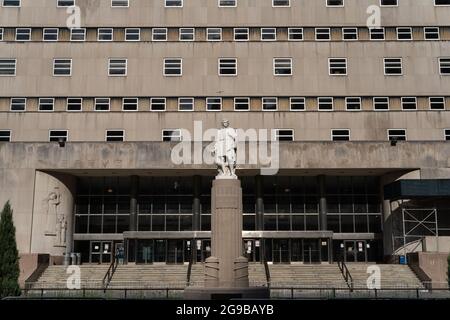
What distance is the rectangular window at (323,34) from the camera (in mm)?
49756

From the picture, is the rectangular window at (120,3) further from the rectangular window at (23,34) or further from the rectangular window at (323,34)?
the rectangular window at (323,34)

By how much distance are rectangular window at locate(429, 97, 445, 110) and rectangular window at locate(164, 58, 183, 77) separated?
2112cm

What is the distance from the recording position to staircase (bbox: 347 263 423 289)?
37625mm

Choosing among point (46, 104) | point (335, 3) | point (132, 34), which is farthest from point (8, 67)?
point (335, 3)

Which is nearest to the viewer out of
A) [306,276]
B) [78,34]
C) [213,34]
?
[306,276]

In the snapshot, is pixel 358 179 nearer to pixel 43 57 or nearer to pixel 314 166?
pixel 314 166

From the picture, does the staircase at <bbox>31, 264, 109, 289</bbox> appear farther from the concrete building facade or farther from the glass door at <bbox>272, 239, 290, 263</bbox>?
the glass door at <bbox>272, 239, 290, 263</bbox>

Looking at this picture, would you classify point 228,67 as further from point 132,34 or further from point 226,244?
point 226,244

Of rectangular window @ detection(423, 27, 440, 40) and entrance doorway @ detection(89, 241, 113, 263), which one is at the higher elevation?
rectangular window @ detection(423, 27, 440, 40)

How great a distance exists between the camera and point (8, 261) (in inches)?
1246

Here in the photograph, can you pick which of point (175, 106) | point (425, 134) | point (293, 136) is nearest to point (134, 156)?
point (175, 106)

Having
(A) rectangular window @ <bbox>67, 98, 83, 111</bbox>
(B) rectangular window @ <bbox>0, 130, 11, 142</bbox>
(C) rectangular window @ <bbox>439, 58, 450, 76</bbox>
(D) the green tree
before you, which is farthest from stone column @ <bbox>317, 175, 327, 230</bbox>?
(B) rectangular window @ <bbox>0, 130, 11, 142</bbox>

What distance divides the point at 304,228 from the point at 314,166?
5.98 meters

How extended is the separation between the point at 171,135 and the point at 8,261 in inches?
755
